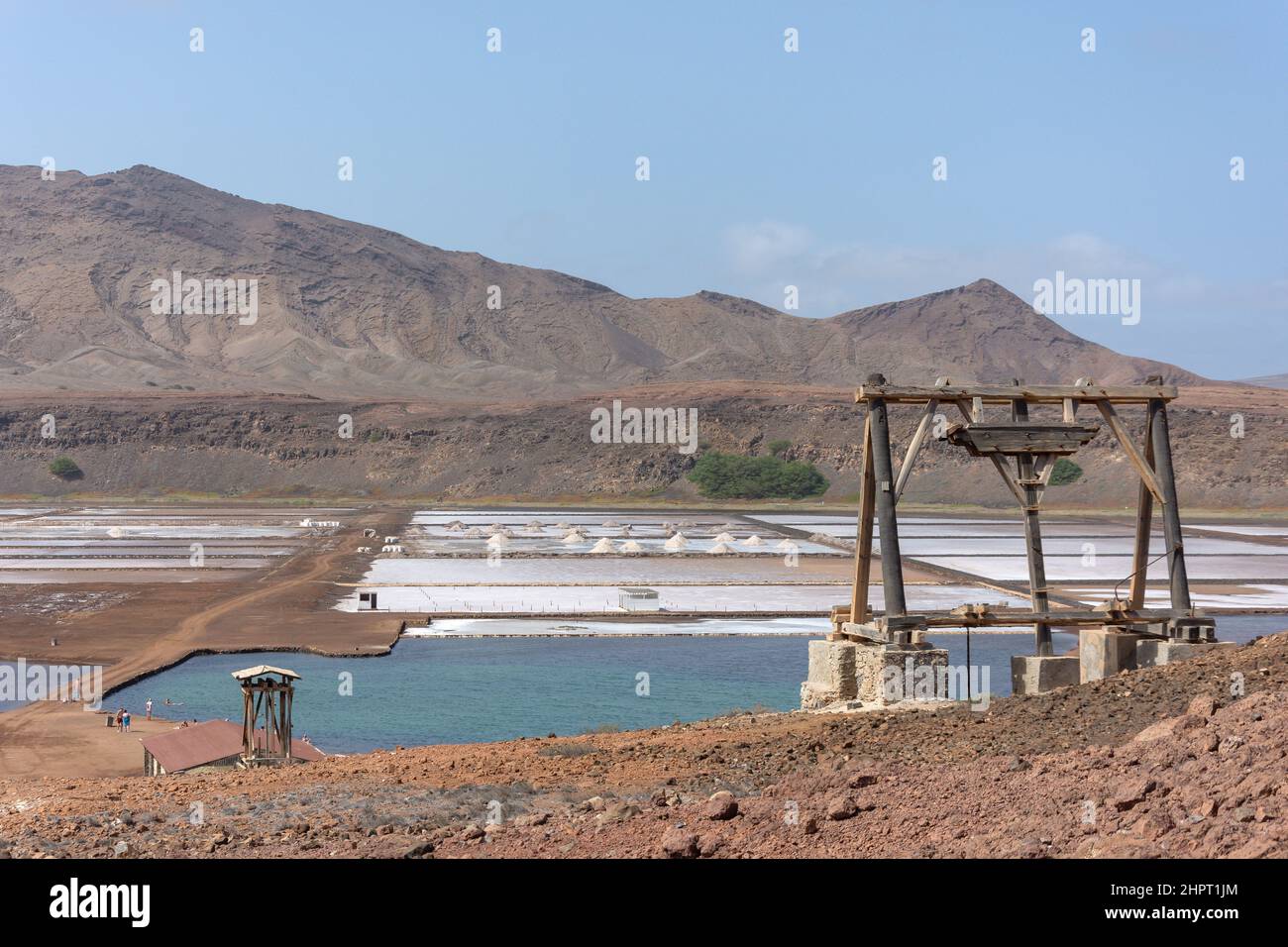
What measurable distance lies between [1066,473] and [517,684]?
10221cm

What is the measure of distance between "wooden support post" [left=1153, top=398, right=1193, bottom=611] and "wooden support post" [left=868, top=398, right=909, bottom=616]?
3634 mm

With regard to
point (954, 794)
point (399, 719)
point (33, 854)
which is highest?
point (954, 794)

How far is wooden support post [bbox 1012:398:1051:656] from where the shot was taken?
17.5 metres

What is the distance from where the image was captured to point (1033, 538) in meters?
18.1

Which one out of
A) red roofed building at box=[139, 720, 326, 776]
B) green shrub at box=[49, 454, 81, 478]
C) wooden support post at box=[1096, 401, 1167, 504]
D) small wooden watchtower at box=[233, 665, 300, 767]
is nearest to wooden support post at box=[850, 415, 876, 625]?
wooden support post at box=[1096, 401, 1167, 504]

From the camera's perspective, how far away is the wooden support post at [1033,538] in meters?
17.5

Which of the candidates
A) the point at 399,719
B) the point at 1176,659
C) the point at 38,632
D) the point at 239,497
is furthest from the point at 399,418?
the point at 1176,659

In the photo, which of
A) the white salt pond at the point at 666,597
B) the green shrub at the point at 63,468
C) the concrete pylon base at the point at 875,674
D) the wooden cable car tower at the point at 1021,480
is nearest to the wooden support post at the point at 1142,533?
the wooden cable car tower at the point at 1021,480

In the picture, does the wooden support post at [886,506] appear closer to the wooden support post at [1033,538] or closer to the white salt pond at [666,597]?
the wooden support post at [1033,538]

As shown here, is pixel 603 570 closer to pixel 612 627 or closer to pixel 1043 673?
pixel 612 627

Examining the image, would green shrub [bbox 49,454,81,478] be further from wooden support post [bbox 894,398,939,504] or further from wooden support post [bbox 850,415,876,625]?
wooden support post [bbox 894,398,939,504]
